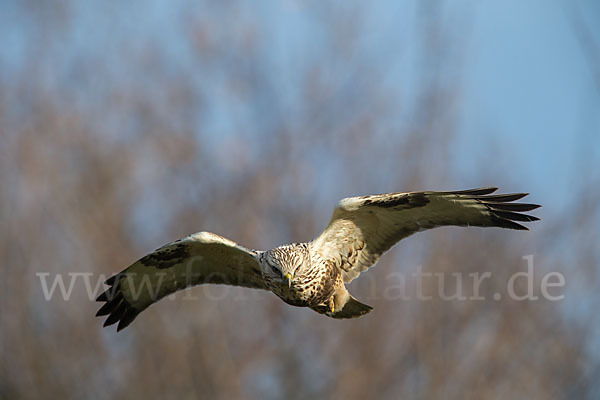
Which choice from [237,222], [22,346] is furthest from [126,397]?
[237,222]

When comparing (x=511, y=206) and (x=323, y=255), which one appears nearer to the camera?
(x=511, y=206)

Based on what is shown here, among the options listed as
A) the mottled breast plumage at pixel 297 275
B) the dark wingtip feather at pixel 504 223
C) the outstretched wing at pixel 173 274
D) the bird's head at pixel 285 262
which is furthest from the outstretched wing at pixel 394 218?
the outstretched wing at pixel 173 274

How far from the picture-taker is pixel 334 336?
1623 cm

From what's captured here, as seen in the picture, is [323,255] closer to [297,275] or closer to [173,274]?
[297,275]

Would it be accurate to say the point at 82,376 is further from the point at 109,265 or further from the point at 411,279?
the point at 411,279

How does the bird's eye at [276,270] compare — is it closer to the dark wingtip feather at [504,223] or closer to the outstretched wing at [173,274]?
the outstretched wing at [173,274]

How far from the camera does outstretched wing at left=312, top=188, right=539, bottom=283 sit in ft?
20.8

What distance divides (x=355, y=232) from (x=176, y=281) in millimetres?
1767

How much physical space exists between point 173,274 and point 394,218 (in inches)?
82.2

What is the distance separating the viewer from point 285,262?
5973mm

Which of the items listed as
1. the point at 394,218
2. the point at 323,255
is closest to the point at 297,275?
the point at 323,255

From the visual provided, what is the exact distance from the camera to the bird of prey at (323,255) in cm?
613

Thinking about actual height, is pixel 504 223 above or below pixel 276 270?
above

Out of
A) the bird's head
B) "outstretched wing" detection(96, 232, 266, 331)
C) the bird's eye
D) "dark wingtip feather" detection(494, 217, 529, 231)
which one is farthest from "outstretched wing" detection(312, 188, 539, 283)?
"outstretched wing" detection(96, 232, 266, 331)
